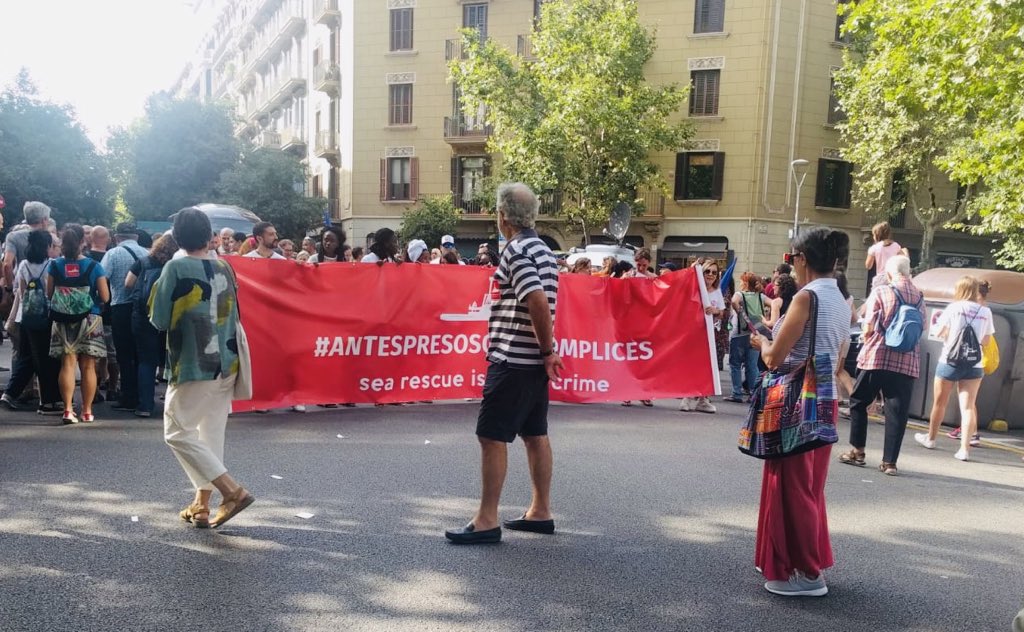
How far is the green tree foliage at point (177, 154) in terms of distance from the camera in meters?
41.3

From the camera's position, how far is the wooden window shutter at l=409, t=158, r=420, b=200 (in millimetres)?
34656

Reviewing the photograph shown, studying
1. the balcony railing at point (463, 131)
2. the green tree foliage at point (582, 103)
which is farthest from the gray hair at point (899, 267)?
the balcony railing at point (463, 131)

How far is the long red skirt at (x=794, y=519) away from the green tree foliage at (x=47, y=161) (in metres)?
37.4

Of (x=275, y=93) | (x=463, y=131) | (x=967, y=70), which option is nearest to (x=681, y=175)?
(x=463, y=131)

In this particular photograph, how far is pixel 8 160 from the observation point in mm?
34938

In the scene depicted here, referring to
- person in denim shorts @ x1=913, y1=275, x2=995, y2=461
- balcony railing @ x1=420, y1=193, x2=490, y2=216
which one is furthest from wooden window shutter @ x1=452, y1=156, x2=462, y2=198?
person in denim shorts @ x1=913, y1=275, x2=995, y2=461

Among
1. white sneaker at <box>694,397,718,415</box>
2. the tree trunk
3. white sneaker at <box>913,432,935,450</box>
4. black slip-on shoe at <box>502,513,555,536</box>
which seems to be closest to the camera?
black slip-on shoe at <box>502,513,555,536</box>

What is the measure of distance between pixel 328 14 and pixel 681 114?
1706 centimetres

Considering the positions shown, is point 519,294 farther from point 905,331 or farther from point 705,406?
point 705,406

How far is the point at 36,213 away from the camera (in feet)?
26.2

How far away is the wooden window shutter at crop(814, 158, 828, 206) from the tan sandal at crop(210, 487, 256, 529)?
96.5 feet

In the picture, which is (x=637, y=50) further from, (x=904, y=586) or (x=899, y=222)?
(x=904, y=586)

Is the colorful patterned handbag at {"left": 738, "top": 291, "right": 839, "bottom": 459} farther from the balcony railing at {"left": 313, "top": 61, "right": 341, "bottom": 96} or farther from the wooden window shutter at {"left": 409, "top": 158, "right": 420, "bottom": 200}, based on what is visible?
the balcony railing at {"left": 313, "top": 61, "right": 341, "bottom": 96}

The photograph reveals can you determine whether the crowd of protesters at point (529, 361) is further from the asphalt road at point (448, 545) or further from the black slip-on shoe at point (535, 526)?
the asphalt road at point (448, 545)
